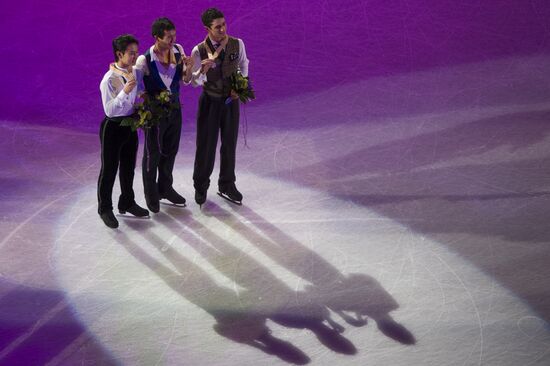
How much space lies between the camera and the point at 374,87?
9.27m

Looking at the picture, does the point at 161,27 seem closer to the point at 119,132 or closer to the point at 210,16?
the point at 210,16

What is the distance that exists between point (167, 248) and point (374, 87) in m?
3.49

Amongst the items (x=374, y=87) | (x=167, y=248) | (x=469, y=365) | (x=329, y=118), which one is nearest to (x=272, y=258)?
(x=167, y=248)

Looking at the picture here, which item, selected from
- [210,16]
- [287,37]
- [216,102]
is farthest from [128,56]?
[287,37]

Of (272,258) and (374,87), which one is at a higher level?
(374,87)

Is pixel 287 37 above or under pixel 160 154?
above

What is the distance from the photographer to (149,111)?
652 cm

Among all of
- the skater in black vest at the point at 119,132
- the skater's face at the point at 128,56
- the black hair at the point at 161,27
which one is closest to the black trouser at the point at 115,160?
the skater in black vest at the point at 119,132

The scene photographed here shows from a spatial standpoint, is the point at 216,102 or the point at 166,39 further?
the point at 216,102

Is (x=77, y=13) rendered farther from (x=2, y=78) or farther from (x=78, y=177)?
(x=78, y=177)

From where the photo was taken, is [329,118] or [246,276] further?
[329,118]

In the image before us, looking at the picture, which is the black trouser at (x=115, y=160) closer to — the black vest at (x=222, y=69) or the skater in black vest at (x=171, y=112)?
the skater in black vest at (x=171, y=112)

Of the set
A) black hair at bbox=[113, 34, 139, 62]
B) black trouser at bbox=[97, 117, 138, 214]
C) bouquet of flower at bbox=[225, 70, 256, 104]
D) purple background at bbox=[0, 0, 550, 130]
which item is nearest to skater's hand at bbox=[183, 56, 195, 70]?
bouquet of flower at bbox=[225, 70, 256, 104]

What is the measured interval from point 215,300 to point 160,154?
1.55 m
